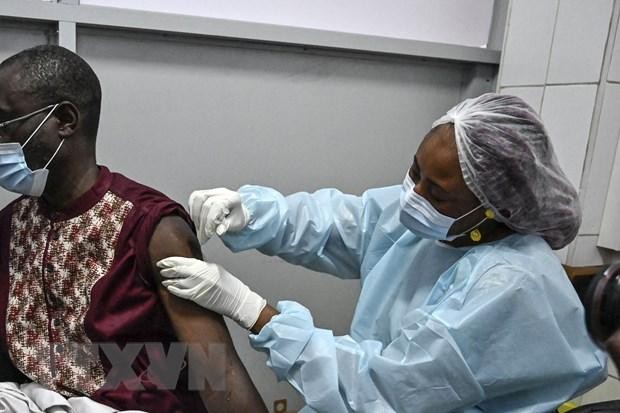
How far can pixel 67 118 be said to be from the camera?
3.63 feet

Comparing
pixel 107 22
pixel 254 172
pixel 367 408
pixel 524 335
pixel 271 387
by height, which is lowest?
pixel 271 387

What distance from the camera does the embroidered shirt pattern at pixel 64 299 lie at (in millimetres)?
1104

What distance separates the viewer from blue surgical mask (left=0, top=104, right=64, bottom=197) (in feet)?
3.53

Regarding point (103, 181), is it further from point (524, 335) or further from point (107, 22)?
point (524, 335)

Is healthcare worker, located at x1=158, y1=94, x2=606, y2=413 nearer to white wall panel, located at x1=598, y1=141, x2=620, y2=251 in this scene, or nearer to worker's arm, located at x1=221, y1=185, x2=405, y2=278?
worker's arm, located at x1=221, y1=185, x2=405, y2=278

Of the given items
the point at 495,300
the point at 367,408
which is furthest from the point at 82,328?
the point at 495,300

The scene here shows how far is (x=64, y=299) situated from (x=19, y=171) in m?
0.28

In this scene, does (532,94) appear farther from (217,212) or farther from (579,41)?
(217,212)

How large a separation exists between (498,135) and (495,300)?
1.05ft

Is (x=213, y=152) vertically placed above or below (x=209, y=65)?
below

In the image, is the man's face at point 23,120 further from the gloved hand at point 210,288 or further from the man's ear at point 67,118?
the gloved hand at point 210,288

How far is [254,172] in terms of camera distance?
180cm

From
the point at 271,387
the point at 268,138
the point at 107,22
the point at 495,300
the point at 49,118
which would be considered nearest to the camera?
the point at 495,300

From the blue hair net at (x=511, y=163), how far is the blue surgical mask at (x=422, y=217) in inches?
2.6
